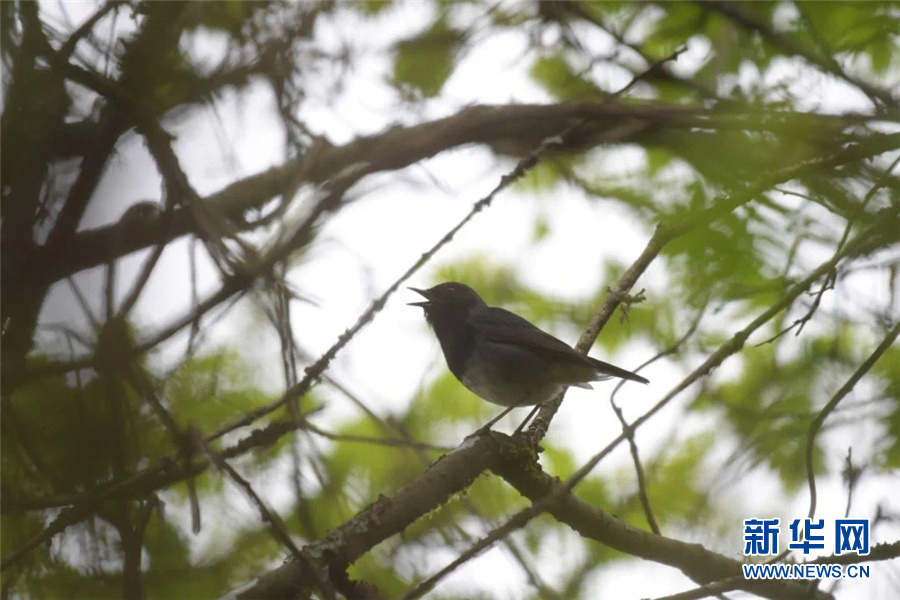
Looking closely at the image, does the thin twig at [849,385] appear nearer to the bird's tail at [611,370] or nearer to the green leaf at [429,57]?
the bird's tail at [611,370]

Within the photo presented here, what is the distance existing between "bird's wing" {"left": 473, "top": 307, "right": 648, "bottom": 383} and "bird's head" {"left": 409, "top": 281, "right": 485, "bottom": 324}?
170 mm

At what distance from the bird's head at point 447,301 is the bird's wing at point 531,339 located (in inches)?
6.7

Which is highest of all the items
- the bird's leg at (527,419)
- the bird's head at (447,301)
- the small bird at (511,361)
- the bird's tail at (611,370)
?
the bird's head at (447,301)

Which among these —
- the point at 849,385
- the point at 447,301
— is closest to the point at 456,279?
the point at 447,301

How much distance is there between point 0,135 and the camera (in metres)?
2.89

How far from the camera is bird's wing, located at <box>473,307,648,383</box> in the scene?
412 centimetres

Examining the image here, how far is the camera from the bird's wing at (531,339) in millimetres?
4125

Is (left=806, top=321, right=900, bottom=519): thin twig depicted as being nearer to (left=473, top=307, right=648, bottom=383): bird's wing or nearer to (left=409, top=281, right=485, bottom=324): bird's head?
(left=473, top=307, right=648, bottom=383): bird's wing

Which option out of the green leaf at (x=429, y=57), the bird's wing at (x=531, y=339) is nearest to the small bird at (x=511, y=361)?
the bird's wing at (x=531, y=339)

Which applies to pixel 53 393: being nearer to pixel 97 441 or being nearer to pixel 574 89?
pixel 97 441

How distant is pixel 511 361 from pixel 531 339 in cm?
18

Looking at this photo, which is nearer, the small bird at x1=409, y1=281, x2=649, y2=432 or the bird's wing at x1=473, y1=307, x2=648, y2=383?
the bird's wing at x1=473, y1=307, x2=648, y2=383

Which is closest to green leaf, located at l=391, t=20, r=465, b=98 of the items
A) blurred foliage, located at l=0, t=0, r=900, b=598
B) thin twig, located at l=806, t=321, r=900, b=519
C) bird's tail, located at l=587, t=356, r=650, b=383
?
blurred foliage, located at l=0, t=0, r=900, b=598

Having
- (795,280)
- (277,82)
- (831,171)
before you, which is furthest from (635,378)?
(277,82)
